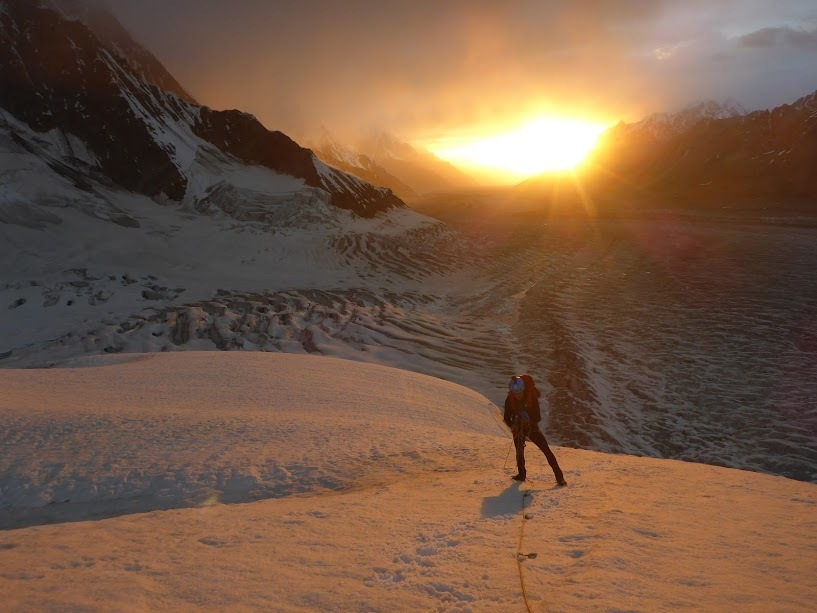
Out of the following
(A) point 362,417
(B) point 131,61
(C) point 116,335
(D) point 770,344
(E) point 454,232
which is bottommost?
(C) point 116,335

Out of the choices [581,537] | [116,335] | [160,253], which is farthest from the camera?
[160,253]

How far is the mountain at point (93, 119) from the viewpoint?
35.8 metres

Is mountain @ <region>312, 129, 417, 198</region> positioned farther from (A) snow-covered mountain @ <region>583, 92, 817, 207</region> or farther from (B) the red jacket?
(B) the red jacket

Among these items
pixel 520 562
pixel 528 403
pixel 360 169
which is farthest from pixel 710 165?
pixel 520 562

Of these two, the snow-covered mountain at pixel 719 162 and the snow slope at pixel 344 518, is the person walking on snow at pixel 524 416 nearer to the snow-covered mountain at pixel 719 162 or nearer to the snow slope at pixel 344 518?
the snow slope at pixel 344 518

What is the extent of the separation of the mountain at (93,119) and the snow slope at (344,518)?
32.1 meters

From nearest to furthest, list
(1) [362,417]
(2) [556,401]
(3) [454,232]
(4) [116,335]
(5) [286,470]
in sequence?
(5) [286,470]
(1) [362,417]
(2) [556,401]
(4) [116,335]
(3) [454,232]

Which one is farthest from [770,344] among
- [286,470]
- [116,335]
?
[116,335]

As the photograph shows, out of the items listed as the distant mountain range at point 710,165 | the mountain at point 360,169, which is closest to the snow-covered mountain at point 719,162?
the distant mountain range at point 710,165

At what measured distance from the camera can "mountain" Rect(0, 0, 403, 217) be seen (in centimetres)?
Result: 3578

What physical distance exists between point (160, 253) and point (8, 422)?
24400mm

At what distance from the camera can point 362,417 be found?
9859 mm

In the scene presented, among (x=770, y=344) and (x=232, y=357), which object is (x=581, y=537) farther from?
(x=770, y=344)

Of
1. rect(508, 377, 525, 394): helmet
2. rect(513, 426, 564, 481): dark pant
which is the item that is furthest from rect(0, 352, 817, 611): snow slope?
rect(508, 377, 525, 394): helmet
